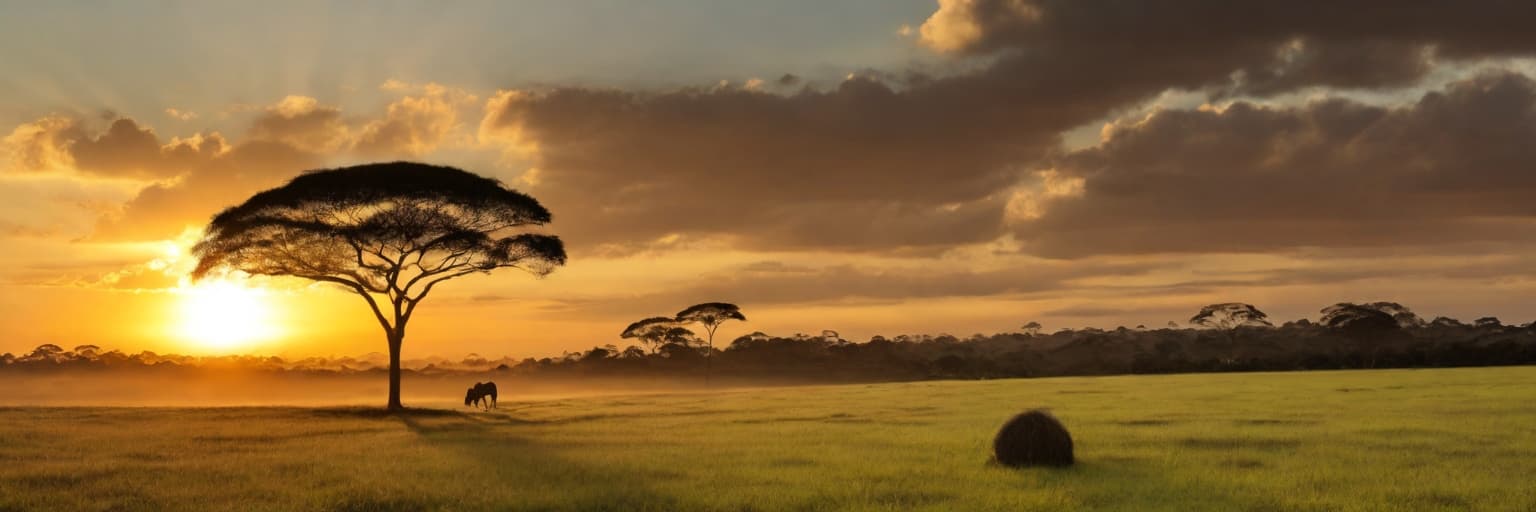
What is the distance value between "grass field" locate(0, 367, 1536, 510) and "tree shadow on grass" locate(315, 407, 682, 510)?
6 cm

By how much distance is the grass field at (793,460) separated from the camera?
15.9 meters

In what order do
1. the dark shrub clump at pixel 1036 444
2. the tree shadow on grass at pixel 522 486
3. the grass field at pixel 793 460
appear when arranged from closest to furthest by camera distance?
the tree shadow on grass at pixel 522 486, the grass field at pixel 793 460, the dark shrub clump at pixel 1036 444

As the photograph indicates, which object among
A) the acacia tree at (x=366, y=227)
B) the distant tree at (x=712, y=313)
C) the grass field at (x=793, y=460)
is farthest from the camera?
the distant tree at (x=712, y=313)

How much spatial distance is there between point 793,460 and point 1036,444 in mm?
4659

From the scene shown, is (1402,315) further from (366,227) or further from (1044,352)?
(366,227)

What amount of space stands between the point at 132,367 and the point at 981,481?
131250 millimetres

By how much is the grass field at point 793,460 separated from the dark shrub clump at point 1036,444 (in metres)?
0.58

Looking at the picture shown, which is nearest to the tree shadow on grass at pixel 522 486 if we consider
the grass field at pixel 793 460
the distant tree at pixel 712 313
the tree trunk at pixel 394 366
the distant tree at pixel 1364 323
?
the grass field at pixel 793 460

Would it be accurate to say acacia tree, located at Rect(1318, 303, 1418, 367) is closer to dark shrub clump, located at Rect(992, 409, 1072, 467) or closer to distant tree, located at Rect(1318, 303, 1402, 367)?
distant tree, located at Rect(1318, 303, 1402, 367)

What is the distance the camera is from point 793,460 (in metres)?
21.1

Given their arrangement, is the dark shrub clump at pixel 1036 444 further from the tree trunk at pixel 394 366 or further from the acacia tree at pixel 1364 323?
the acacia tree at pixel 1364 323

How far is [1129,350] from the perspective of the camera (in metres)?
158

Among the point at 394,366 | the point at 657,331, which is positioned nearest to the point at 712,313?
the point at 657,331

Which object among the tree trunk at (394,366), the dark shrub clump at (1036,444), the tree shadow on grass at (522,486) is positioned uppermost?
the tree trunk at (394,366)
